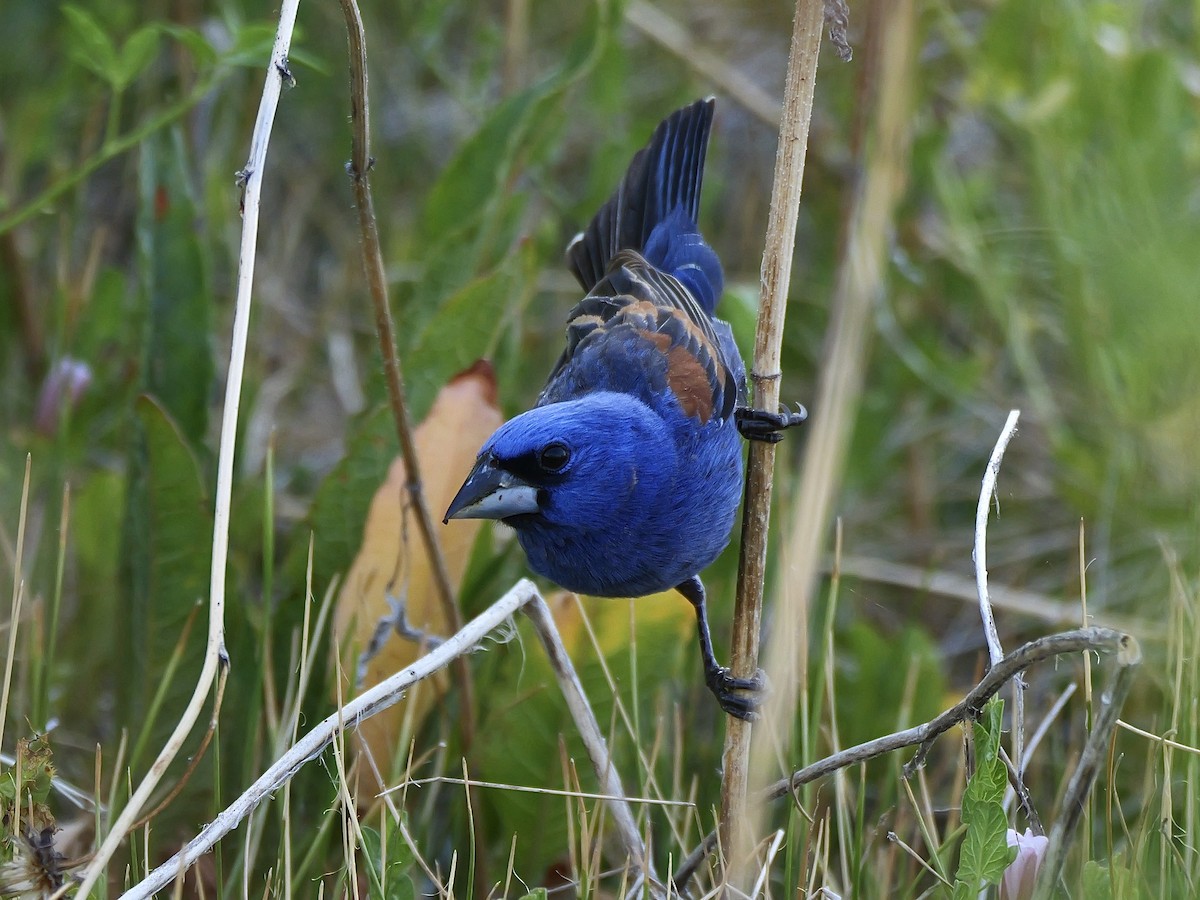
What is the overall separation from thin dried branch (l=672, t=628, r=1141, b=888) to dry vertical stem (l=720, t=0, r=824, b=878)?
0.37 feet

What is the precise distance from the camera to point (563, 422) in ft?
8.06

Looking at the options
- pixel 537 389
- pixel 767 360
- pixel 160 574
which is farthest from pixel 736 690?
pixel 537 389

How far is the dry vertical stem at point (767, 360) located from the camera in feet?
6.72

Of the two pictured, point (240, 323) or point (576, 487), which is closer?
point (240, 323)

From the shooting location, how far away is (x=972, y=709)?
2029 mm

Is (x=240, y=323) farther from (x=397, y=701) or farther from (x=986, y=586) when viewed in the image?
(x=986, y=586)

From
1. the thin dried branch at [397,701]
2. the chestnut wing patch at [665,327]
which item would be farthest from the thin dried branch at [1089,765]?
the chestnut wing patch at [665,327]

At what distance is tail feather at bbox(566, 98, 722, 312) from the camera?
3438 millimetres

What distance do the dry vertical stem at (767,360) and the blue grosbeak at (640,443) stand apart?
0.06 metres

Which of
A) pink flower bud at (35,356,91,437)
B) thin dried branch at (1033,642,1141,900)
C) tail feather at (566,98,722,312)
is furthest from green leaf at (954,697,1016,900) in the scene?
pink flower bud at (35,356,91,437)

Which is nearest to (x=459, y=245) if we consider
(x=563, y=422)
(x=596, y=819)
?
(x=563, y=422)

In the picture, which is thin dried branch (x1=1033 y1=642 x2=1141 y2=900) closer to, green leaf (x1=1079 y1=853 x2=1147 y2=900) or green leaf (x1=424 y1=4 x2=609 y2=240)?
green leaf (x1=1079 y1=853 x2=1147 y2=900)

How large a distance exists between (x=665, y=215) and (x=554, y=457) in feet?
4.32

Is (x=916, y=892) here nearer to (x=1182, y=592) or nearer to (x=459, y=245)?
(x=1182, y=592)
